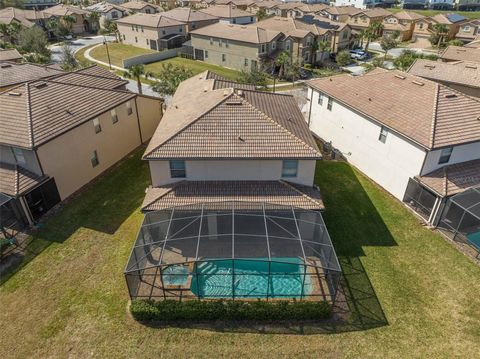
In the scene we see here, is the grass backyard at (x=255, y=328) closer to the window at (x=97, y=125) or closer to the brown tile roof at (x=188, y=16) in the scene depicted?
the window at (x=97, y=125)

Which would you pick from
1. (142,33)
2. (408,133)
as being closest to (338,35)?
(142,33)

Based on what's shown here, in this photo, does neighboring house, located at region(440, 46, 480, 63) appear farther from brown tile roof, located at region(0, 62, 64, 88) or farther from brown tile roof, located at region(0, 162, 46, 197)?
brown tile roof, located at region(0, 162, 46, 197)

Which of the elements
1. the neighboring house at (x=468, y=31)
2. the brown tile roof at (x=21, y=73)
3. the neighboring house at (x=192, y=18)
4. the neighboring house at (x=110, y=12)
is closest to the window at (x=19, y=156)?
the brown tile roof at (x=21, y=73)

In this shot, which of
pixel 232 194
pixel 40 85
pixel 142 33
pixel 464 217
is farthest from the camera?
pixel 142 33

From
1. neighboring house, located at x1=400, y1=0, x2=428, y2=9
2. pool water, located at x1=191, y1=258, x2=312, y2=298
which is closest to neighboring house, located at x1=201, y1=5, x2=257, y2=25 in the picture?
pool water, located at x1=191, y1=258, x2=312, y2=298

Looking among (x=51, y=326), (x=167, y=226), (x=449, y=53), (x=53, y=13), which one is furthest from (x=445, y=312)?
(x=53, y=13)

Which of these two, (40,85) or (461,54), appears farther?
(461,54)

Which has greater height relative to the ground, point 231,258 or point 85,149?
point 85,149

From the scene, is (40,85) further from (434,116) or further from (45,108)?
(434,116)
